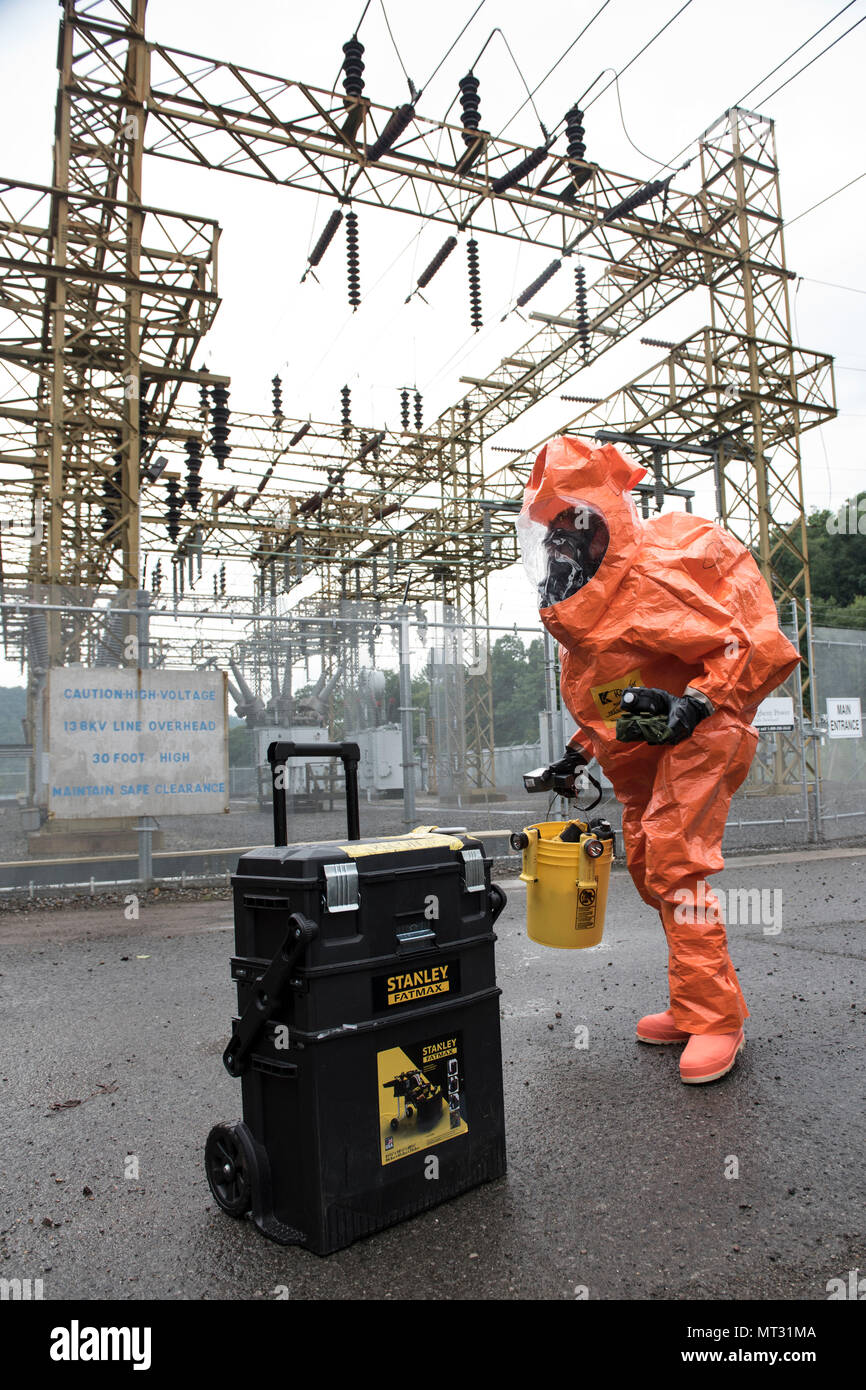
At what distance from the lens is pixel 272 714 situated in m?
9.20

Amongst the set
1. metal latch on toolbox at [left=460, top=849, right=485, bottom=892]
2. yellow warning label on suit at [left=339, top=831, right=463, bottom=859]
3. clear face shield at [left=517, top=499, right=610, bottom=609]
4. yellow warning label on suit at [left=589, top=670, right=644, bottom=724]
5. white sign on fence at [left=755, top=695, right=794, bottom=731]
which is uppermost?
clear face shield at [left=517, top=499, right=610, bottom=609]

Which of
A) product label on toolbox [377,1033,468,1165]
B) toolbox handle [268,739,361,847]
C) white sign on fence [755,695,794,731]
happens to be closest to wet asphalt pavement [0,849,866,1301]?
product label on toolbox [377,1033,468,1165]

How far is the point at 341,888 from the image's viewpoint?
231 cm

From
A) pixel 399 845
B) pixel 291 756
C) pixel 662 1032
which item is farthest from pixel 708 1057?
pixel 291 756

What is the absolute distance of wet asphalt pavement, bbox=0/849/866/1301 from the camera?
2.20 metres

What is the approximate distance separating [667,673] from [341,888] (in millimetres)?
1994

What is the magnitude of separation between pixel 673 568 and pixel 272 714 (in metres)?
6.20

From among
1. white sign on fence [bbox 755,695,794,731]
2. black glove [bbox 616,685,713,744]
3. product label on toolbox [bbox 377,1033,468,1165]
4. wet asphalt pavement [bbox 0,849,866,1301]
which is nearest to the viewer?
wet asphalt pavement [bbox 0,849,866,1301]

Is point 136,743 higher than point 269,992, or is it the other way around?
point 136,743

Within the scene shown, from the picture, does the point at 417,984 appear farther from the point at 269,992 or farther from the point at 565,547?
the point at 565,547

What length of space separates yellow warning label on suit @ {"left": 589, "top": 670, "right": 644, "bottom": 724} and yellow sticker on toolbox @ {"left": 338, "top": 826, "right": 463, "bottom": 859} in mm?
1250

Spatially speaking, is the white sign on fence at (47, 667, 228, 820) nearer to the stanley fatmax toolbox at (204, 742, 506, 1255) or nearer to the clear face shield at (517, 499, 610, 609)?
the clear face shield at (517, 499, 610, 609)

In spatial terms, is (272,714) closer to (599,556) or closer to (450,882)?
(599,556)

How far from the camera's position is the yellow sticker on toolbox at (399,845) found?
2.44m
